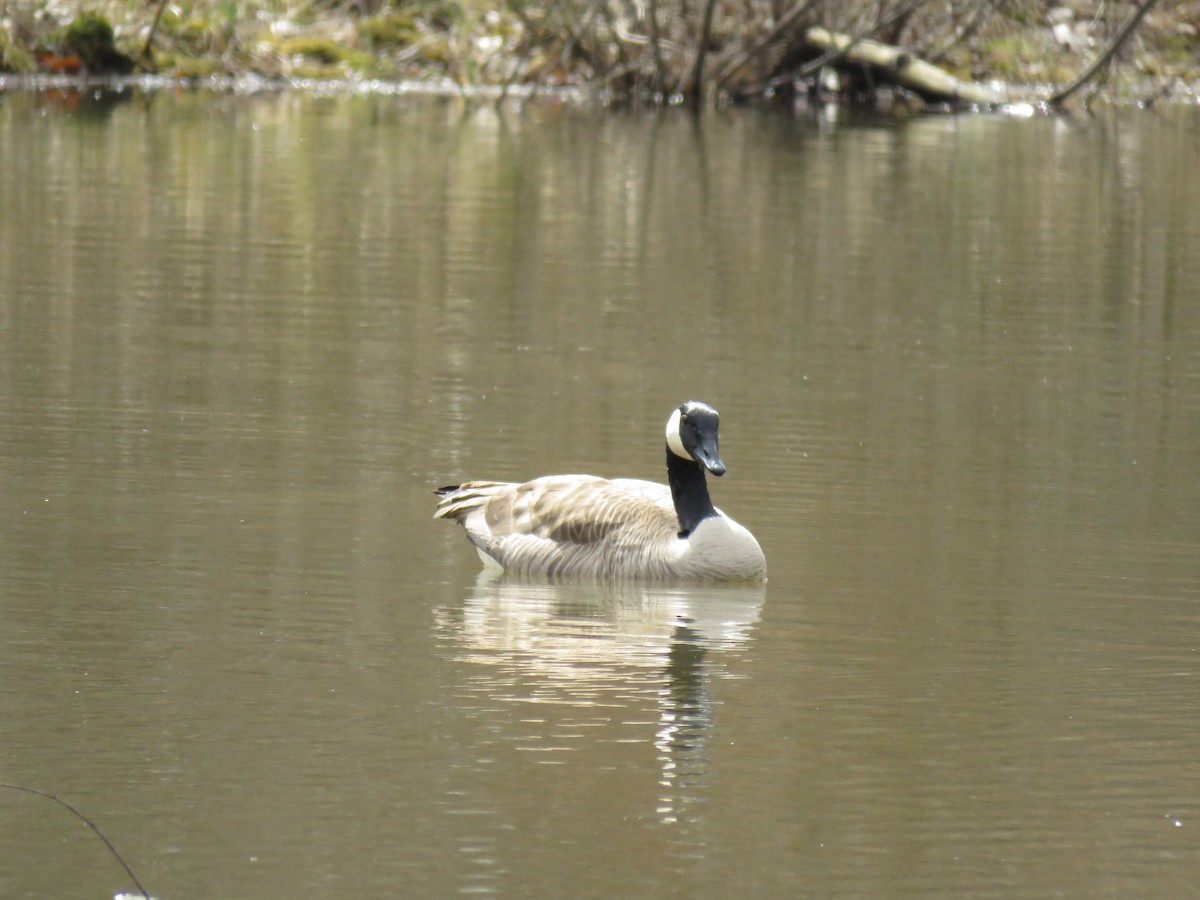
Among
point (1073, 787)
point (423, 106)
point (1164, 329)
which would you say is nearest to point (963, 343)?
point (1164, 329)

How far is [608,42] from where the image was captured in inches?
1646

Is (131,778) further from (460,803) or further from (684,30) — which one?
(684,30)

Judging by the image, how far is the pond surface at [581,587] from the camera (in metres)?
6.30

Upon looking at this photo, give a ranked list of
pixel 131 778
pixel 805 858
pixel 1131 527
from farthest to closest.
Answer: pixel 1131 527 < pixel 131 778 < pixel 805 858

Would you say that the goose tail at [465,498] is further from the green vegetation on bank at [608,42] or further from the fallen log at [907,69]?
the fallen log at [907,69]

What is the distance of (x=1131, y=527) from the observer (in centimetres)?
1060

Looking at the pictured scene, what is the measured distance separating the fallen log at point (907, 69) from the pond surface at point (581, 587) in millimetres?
19517

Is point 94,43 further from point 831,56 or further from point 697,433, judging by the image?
point 697,433

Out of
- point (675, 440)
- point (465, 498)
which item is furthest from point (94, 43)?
point (675, 440)

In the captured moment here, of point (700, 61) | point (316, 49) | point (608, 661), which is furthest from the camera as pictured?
point (316, 49)

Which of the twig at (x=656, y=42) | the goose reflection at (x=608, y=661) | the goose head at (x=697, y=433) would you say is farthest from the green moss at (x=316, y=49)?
the goose reflection at (x=608, y=661)

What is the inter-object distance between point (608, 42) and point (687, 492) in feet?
108

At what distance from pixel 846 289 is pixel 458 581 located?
9900 mm

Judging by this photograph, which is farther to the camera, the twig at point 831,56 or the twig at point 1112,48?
the twig at point 831,56
